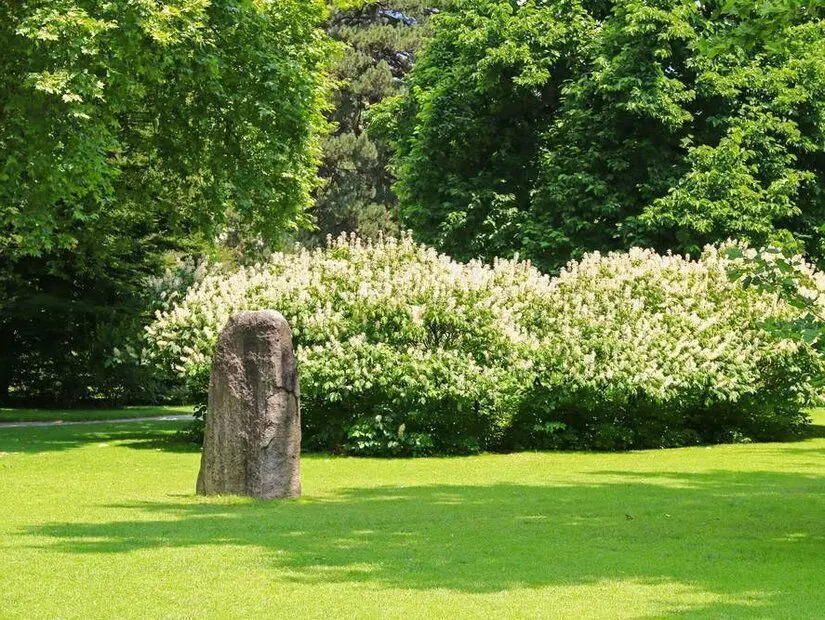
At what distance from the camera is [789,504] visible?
15195mm

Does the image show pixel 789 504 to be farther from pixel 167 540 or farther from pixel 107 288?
pixel 107 288

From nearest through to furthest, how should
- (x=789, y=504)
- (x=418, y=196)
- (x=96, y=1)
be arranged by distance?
(x=789, y=504)
(x=96, y=1)
(x=418, y=196)

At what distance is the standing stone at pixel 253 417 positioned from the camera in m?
15.3

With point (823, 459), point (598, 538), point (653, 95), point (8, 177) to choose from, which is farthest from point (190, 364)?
point (653, 95)

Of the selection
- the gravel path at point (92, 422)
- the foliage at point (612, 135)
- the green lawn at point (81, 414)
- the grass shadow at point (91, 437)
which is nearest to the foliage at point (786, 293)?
the grass shadow at point (91, 437)

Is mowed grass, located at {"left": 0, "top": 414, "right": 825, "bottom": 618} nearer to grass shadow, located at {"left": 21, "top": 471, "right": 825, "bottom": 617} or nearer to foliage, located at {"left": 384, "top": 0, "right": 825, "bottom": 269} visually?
grass shadow, located at {"left": 21, "top": 471, "right": 825, "bottom": 617}

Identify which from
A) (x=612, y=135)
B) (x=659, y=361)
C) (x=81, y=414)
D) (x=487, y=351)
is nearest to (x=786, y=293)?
(x=487, y=351)

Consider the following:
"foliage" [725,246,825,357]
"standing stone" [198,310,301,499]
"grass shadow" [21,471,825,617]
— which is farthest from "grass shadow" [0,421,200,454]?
"foliage" [725,246,825,357]

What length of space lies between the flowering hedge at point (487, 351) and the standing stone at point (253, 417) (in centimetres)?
735

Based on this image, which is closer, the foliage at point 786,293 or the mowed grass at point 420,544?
the mowed grass at point 420,544

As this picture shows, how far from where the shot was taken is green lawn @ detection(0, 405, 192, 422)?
108 ft

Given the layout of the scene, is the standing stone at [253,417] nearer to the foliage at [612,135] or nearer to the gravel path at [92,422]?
the gravel path at [92,422]

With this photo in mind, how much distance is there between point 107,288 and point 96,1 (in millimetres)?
14948

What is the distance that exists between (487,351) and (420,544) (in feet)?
42.1
